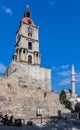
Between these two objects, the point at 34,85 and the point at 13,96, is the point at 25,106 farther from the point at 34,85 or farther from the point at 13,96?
the point at 34,85

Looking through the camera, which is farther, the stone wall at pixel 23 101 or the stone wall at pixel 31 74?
the stone wall at pixel 31 74

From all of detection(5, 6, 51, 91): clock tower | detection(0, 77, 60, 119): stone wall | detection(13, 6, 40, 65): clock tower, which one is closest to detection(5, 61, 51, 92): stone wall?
detection(5, 6, 51, 91): clock tower

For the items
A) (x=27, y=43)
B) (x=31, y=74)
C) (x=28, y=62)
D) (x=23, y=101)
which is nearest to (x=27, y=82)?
(x=31, y=74)

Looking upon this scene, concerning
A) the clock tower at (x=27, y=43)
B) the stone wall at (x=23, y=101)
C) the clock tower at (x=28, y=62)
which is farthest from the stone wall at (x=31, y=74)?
the stone wall at (x=23, y=101)

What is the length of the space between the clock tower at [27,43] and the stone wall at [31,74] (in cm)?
296

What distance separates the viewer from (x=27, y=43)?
51906 millimetres

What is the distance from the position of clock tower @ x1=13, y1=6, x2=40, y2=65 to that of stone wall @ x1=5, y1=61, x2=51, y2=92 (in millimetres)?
2962

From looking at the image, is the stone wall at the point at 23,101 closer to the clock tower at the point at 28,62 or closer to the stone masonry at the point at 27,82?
the stone masonry at the point at 27,82

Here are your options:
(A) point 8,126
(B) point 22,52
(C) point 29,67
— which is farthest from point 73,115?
(B) point 22,52

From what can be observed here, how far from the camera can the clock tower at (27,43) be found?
5031 cm

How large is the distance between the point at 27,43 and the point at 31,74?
844 cm

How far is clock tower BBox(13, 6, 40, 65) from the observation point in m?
50.3

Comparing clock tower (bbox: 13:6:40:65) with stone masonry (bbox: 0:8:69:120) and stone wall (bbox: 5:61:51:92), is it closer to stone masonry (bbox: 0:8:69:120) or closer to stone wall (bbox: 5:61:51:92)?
stone masonry (bbox: 0:8:69:120)

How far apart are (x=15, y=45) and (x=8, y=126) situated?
36.3m
